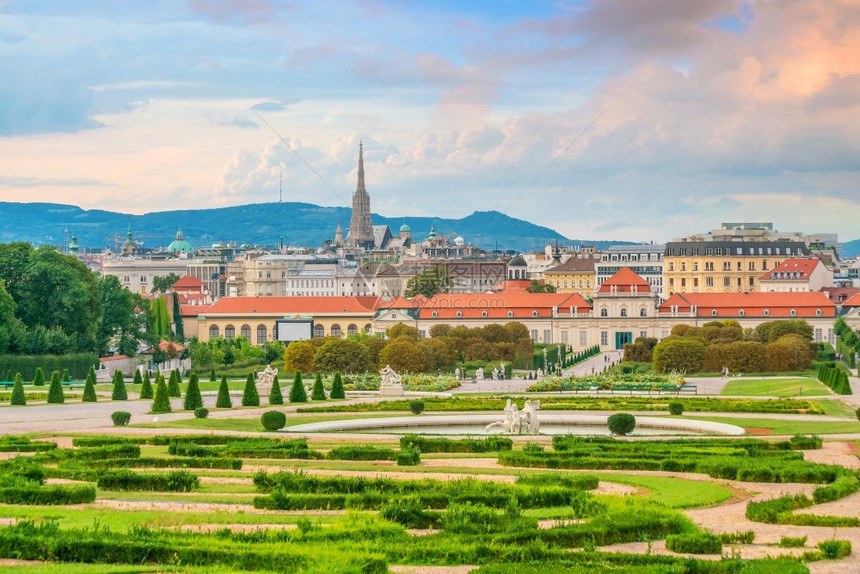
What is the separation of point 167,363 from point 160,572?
79.5m

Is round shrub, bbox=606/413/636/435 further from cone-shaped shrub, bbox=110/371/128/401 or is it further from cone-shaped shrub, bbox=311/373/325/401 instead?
cone-shaped shrub, bbox=110/371/128/401

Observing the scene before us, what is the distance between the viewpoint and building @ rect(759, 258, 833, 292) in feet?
439

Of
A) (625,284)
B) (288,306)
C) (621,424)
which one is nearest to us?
(621,424)

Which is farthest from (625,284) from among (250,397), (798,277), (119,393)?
(250,397)

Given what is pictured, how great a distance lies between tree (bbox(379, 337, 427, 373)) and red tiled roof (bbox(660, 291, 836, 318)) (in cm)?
3292

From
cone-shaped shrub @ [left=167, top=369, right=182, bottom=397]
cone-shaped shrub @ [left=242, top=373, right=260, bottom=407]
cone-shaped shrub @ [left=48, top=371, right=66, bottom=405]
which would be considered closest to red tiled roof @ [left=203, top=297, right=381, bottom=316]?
cone-shaped shrub @ [left=167, top=369, right=182, bottom=397]

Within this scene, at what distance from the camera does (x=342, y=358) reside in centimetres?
7831

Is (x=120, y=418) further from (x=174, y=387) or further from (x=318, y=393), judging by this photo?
(x=318, y=393)

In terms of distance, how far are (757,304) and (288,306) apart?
37.8 metres

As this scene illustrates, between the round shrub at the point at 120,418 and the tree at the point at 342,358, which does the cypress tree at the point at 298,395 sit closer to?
the round shrub at the point at 120,418

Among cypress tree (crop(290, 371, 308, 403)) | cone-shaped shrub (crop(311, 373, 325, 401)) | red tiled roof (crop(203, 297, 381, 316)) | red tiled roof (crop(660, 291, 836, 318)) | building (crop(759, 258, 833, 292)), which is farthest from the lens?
building (crop(759, 258, 833, 292))

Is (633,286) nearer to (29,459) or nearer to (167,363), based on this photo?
(167,363)

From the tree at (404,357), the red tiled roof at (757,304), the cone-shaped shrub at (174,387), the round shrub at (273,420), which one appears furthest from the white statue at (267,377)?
the red tiled roof at (757,304)

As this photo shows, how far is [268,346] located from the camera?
95.9 metres
